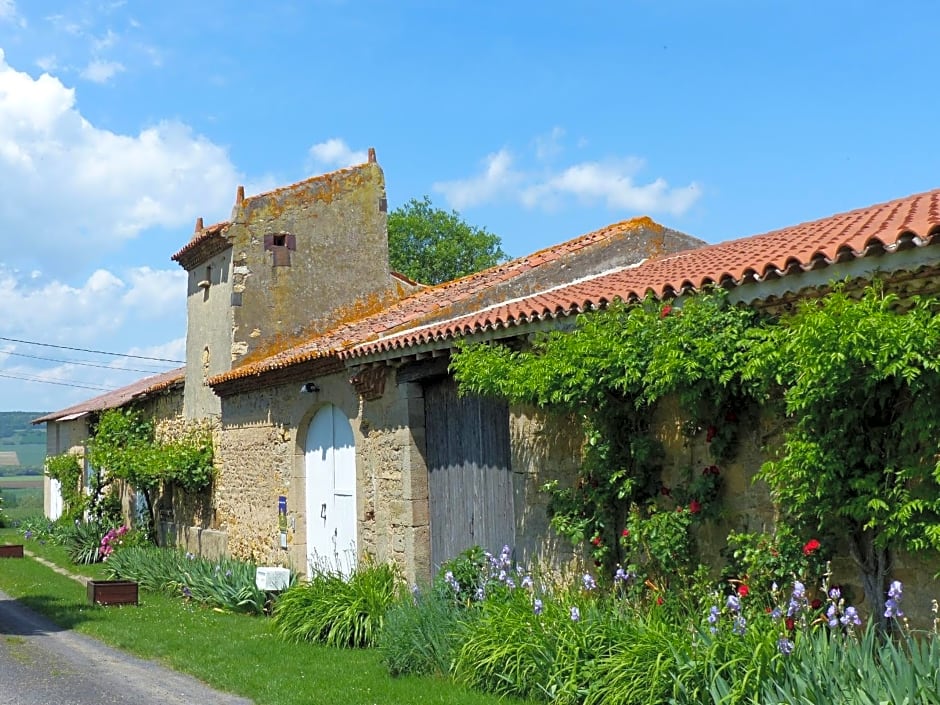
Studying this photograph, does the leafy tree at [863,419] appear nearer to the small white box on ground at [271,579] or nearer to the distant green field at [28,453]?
the small white box on ground at [271,579]

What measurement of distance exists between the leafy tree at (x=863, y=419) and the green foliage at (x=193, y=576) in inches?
313

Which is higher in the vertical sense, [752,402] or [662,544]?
[752,402]

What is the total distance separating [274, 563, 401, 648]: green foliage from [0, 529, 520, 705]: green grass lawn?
0.62 feet

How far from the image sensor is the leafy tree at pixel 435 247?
1432 inches

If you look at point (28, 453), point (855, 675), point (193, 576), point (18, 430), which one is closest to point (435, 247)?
point (193, 576)

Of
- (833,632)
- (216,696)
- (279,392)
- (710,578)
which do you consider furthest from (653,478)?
(279,392)

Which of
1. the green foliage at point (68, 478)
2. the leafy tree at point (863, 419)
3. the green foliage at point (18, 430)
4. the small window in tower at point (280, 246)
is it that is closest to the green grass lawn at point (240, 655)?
the leafy tree at point (863, 419)

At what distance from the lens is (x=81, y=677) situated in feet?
27.5

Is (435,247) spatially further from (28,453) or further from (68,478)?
(28,453)

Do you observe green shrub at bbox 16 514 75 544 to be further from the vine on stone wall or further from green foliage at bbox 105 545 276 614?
the vine on stone wall

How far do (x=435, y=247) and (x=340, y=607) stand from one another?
27.9 meters

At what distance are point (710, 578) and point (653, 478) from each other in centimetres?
90

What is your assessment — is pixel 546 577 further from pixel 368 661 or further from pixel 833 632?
pixel 833 632

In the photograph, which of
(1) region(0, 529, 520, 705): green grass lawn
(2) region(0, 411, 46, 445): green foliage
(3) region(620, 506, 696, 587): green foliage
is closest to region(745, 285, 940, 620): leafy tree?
(3) region(620, 506, 696, 587): green foliage
